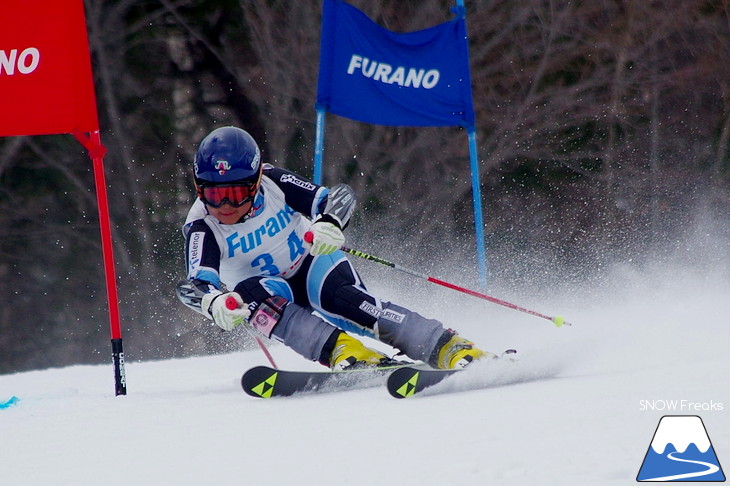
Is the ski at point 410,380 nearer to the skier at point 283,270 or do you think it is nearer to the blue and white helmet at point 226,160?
the skier at point 283,270

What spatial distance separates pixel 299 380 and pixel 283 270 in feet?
2.45

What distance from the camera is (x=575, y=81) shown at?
1349 cm

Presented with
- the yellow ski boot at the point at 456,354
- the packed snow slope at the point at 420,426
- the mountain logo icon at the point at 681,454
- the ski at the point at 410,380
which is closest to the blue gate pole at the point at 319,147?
the packed snow slope at the point at 420,426

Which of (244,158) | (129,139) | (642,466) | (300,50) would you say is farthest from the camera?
(129,139)

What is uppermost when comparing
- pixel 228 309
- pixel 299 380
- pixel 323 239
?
pixel 323 239

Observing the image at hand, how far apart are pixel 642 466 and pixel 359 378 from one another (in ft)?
6.23

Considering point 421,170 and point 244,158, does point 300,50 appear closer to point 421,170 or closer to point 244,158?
point 421,170

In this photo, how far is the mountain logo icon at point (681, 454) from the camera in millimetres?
2250

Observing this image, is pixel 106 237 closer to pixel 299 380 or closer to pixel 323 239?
pixel 323 239

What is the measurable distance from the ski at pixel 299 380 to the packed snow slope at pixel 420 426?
0.26 feet

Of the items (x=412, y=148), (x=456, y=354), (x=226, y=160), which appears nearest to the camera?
(x=456, y=354)

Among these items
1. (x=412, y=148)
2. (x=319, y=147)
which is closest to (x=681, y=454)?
(x=319, y=147)

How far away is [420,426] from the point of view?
2.94m

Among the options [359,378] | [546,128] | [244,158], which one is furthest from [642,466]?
[546,128]
